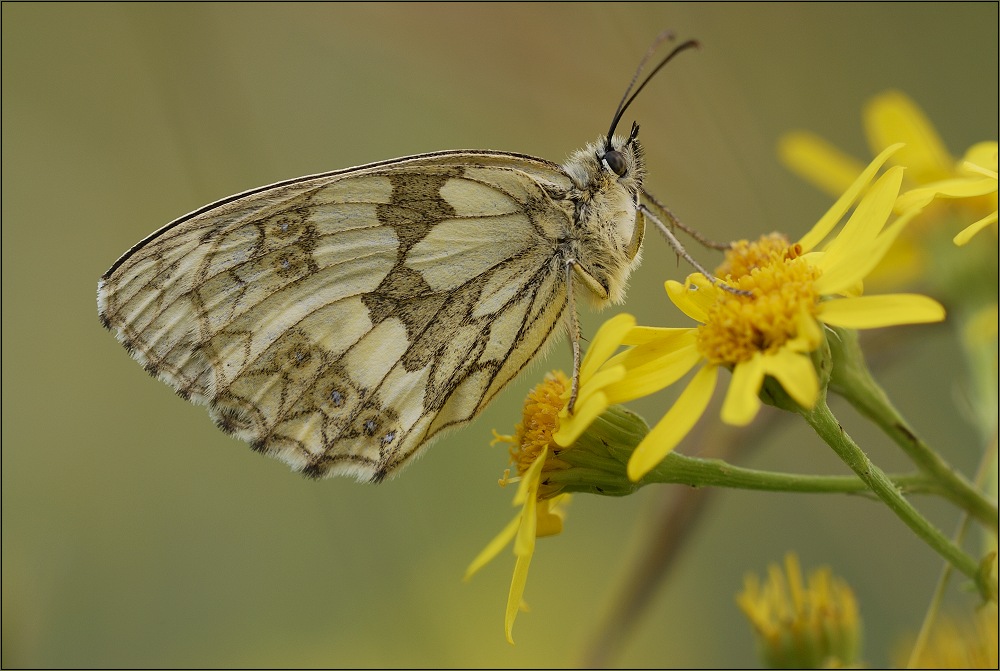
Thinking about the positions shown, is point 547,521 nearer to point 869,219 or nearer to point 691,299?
point 691,299

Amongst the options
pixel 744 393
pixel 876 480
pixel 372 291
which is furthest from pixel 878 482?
pixel 372 291

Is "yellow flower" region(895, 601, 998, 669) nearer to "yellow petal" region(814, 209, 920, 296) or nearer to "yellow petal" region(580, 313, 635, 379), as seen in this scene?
"yellow petal" region(814, 209, 920, 296)

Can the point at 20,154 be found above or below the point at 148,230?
above

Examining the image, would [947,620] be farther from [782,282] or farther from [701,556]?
[701,556]

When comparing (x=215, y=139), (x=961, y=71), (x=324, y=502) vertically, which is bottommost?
(x=324, y=502)

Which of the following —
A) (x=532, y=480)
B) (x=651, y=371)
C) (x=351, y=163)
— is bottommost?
(x=532, y=480)

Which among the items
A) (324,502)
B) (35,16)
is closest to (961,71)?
(324,502)

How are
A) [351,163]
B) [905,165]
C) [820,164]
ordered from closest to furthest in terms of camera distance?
1. [905,165]
2. [820,164]
3. [351,163]
